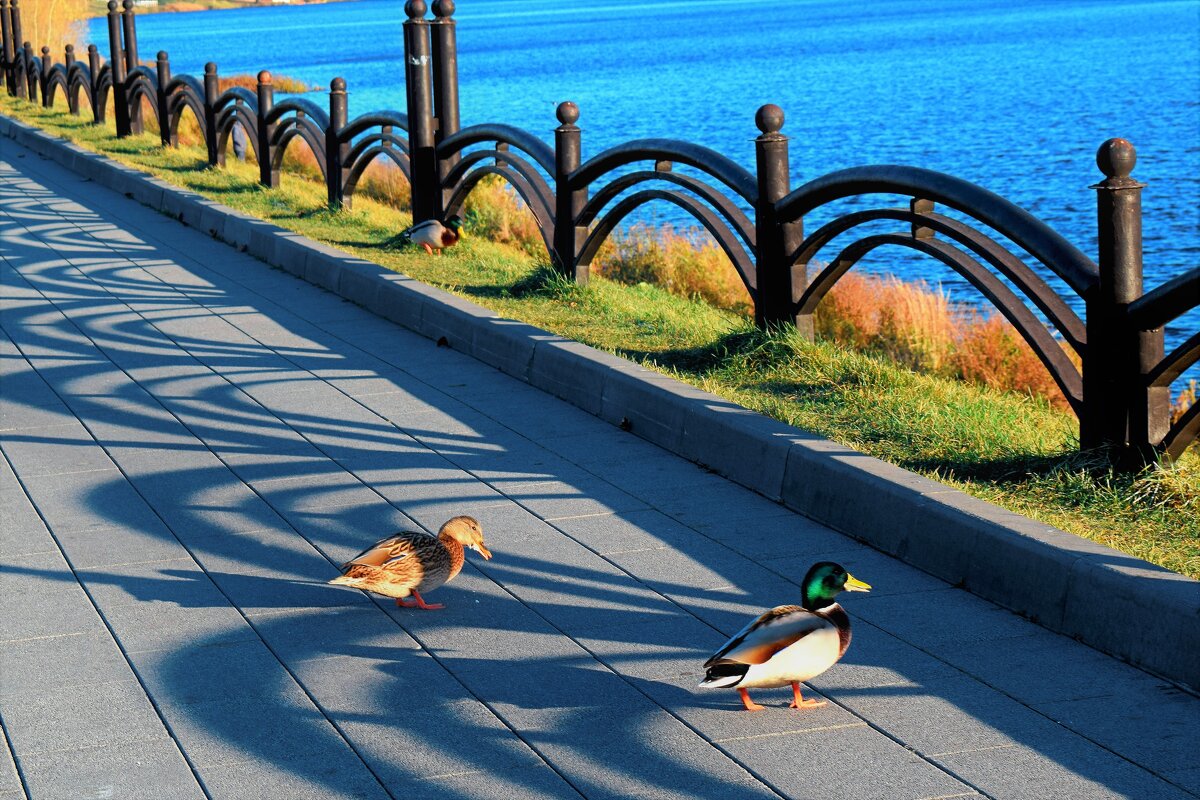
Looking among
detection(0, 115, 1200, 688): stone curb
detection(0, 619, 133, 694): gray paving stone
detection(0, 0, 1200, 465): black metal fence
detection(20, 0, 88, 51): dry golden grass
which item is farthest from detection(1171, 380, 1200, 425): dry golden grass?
detection(20, 0, 88, 51): dry golden grass

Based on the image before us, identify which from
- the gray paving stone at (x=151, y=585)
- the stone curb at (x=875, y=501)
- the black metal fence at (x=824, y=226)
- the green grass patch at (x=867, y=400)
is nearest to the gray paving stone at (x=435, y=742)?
the gray paving stone at (x=151, y=585)

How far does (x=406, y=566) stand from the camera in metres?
4.72

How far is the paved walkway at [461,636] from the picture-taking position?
3734mm

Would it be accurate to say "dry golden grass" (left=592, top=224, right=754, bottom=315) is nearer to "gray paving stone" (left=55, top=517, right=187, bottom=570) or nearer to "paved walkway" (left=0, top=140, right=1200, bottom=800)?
"paved walkway" (left=0, top=140, right=1200, bottom=800)

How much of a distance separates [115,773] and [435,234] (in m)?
8.00

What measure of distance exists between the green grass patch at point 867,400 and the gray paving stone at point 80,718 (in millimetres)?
2991

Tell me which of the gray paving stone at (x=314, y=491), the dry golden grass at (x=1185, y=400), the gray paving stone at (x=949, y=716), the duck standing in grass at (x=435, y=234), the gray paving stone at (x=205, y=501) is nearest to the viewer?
Result: the gray paving stone at (x=949, y=716)

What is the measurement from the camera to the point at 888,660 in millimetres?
4383

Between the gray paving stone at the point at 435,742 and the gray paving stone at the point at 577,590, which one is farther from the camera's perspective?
the gray paving stone at the point at 577,590

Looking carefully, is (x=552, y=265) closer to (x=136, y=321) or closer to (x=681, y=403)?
(x=136, y=321)

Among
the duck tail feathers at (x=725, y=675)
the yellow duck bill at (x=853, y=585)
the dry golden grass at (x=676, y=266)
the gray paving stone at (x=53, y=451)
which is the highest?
the yellow duck bill at (x=853, y=585)

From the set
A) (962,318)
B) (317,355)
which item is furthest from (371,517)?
(962,318)

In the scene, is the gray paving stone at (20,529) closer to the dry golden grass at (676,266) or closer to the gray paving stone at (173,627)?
the gray paving stone at (173,627)

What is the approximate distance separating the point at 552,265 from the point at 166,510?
462 centimetres
